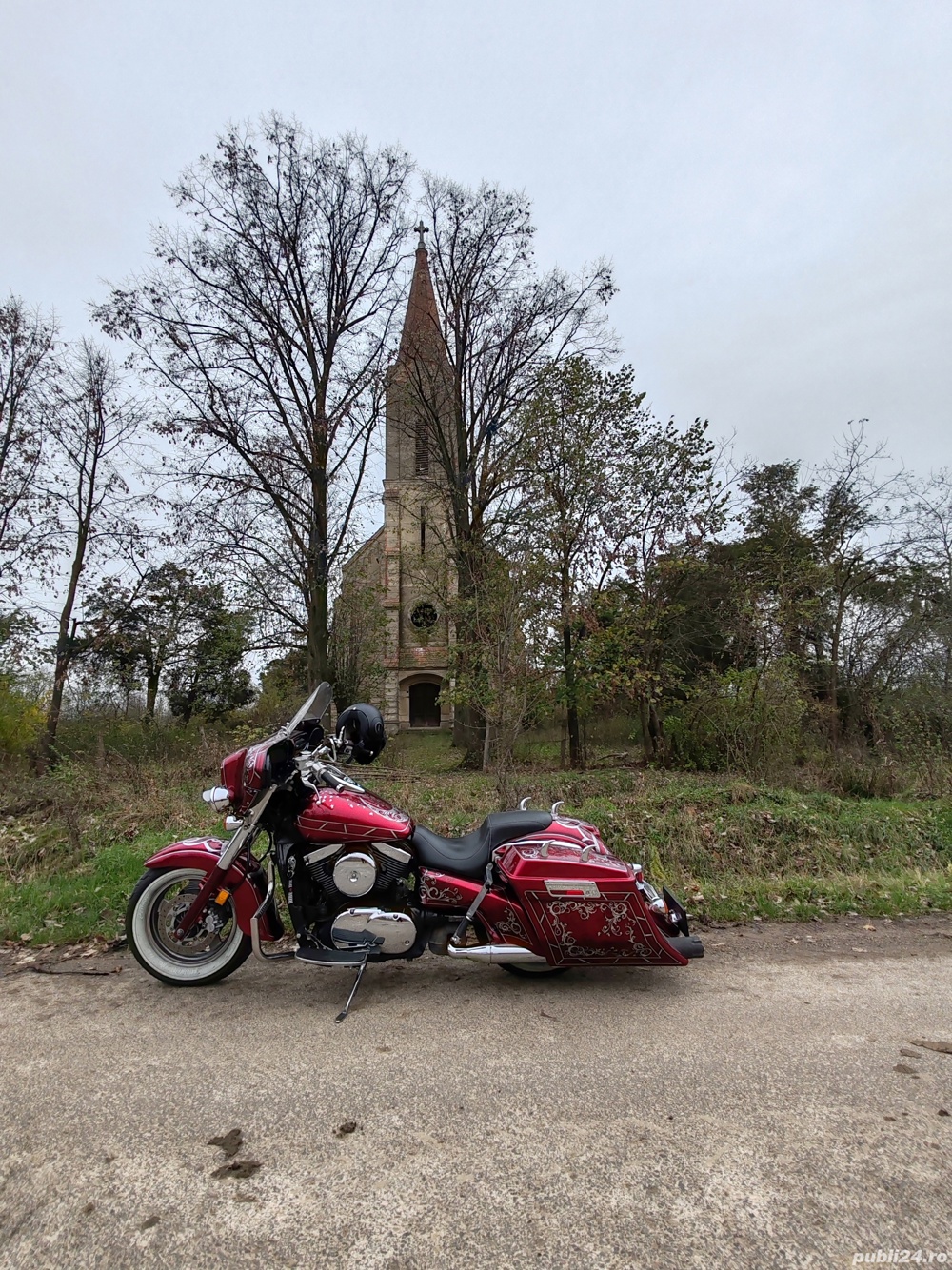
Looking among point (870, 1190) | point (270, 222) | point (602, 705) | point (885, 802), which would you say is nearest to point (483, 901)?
point (870, 1190)

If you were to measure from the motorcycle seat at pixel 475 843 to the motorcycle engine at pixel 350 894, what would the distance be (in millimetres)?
125

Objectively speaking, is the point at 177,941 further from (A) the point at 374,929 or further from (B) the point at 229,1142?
(B) the point at 229,1142

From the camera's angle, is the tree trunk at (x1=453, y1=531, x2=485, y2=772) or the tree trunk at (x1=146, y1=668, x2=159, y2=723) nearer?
the tree trunk at (x1=453, y1=531, x2=485, y2=772)

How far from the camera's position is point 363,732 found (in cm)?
371

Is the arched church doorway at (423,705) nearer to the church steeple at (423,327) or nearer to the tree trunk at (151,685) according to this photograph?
the tree trunk at (151,685)

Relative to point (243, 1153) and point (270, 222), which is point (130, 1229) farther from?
point (270, 222)

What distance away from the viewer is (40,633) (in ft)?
51.8

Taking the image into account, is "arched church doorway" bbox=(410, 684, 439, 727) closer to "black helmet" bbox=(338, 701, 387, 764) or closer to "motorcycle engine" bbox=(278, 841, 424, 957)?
"black helmet" bbox=(338, 701, 387, 764)

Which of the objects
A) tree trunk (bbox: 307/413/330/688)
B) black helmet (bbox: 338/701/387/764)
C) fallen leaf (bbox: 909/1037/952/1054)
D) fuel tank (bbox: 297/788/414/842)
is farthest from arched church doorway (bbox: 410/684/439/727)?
fallen leaf (bbox: 909/1037/952/1054)

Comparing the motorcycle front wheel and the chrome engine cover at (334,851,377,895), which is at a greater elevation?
the chrome engine cover at (334,851,377,895)

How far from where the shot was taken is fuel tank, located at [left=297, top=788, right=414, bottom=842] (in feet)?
11.4

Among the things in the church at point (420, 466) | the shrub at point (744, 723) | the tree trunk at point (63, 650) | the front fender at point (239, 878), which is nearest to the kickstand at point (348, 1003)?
the front fender at point (239, 878)

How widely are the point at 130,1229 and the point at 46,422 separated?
18.5 metres

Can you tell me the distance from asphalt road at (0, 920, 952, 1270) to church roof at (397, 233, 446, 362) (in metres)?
18.1
